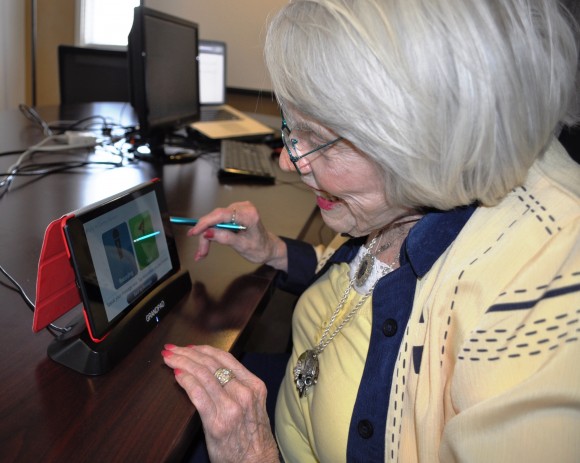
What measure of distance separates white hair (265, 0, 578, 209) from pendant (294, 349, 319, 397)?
362 mm

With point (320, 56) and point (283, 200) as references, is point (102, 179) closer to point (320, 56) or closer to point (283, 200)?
point (283, 200)

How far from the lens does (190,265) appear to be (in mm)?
1044

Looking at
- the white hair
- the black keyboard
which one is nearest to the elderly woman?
the white hair

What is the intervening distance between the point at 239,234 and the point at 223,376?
0.43 metres

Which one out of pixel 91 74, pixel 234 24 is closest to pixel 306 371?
pixel 91 74

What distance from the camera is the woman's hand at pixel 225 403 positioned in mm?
679

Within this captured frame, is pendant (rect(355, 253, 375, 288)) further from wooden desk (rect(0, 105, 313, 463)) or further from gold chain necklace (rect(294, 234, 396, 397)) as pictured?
wooden desk (rect(0, 105, 313, 463))

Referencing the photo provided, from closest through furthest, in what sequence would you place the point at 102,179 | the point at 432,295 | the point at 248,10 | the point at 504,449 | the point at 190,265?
the point at 504,449, the point at 432,295, the point at 190,265, the point at 102,179, the point at 248,10

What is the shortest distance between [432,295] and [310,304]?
1.21ft

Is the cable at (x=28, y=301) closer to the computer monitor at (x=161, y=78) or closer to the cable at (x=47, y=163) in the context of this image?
the cable at (x=47, y=163)

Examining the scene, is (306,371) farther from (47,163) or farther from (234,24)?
(234,24)

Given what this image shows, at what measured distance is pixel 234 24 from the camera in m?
3.93

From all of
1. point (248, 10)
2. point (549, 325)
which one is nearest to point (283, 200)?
point (549, 325)

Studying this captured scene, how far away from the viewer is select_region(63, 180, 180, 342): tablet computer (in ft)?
2.12
